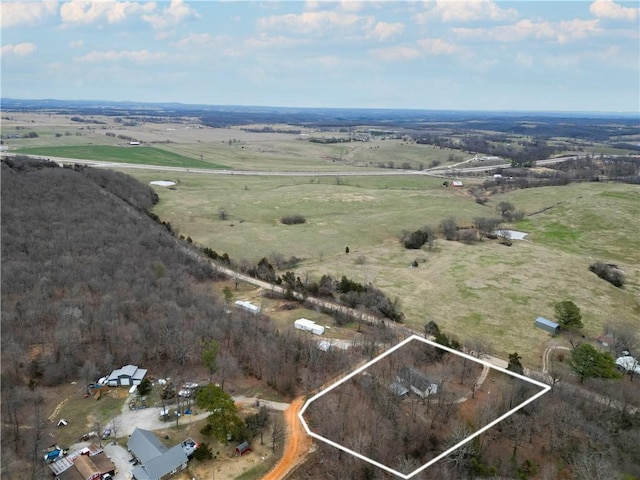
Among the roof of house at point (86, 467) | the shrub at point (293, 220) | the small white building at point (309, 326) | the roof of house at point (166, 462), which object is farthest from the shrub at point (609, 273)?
the roof of house at point (86, 467)

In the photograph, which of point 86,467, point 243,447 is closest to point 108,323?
point 86,467

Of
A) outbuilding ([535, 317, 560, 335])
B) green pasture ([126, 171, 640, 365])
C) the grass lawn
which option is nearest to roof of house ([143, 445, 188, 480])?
the grass lawn

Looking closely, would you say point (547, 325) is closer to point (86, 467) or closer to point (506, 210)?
point (86, 467)

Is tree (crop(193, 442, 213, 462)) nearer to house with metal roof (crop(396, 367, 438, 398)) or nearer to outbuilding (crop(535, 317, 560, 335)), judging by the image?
house with metal roof (crop(396, 367, 438, 398))

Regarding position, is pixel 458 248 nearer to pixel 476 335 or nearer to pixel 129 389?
pixel 476 335

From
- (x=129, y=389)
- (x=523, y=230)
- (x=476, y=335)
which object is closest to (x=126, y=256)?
(x=129, y=389)

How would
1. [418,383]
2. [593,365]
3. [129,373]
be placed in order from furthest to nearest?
[593,365], [129,373], [418,383]
